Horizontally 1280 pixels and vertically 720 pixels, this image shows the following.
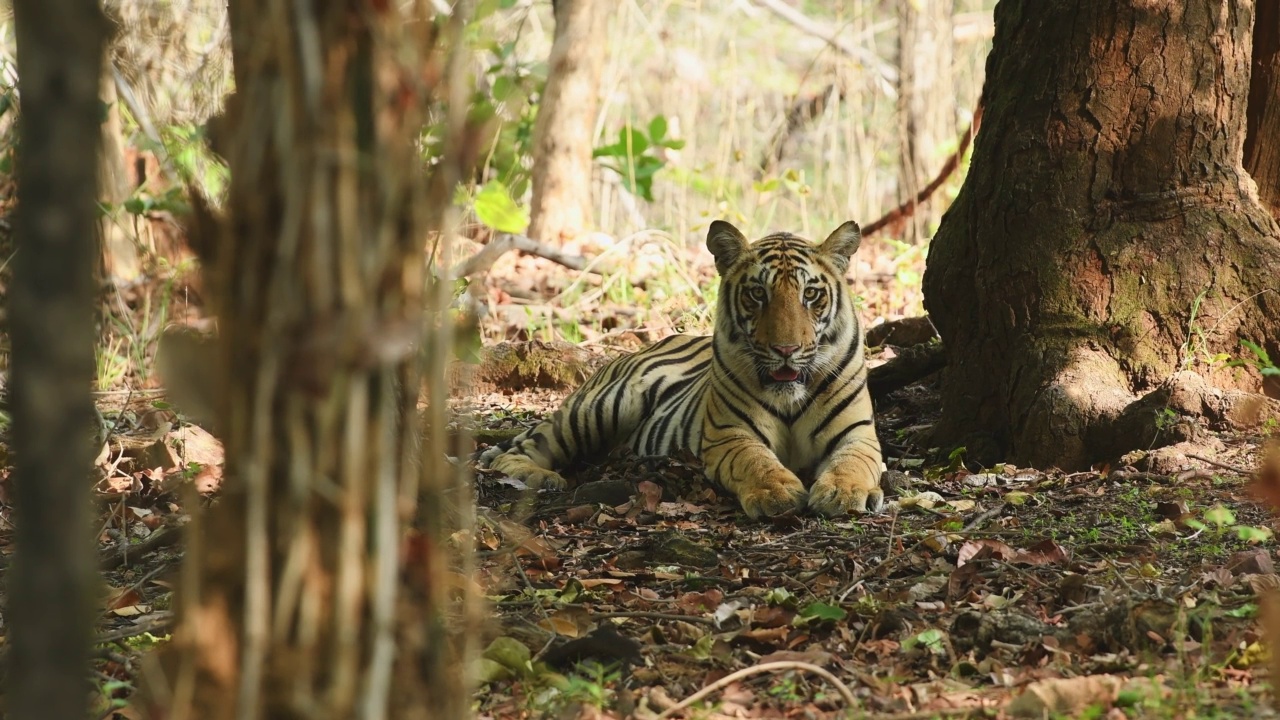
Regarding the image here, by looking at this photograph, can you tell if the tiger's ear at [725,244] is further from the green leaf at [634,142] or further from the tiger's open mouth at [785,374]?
the green leaf at [634,142]

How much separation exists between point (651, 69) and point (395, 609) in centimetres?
1157

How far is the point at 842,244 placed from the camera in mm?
5344

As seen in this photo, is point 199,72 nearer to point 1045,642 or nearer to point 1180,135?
point 1180,135

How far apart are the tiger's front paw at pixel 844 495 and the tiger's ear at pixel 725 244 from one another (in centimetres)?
129

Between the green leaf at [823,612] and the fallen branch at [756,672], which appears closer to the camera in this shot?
the fallen branch at [756,672]

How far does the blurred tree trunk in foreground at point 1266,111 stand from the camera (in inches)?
198

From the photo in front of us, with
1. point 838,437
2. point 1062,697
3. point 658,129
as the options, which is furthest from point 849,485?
point 658,129

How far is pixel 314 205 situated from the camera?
4.63ft

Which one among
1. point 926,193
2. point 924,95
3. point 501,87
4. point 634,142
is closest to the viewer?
point 501,87

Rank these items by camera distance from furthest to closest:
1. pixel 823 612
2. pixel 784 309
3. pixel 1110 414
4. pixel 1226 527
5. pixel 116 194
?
pixel 116 194, pixel 784 309, pixel 1110 414, pixel 1226 527, pixel 823 612

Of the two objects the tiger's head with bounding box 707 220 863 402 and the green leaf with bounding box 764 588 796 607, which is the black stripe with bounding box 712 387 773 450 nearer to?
the tiger's head with bounding box 707 220 863 402

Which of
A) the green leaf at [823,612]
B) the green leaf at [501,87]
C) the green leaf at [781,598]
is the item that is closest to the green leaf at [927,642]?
the green leaf at [823,612]

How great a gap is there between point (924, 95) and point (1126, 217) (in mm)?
5801

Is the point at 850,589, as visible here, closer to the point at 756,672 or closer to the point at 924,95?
the point at 756,672
